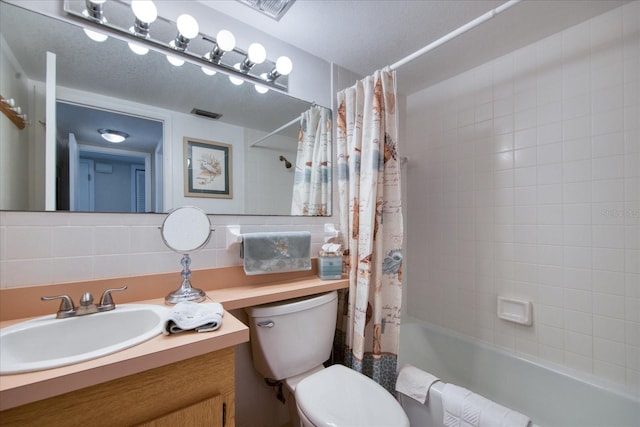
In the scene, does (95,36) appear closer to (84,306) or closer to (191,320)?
(84,306)

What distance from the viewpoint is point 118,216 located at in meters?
0.99

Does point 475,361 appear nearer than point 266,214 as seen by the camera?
No

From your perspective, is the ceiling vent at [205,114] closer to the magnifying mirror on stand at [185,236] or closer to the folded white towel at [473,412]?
the magnifying mirror on stand at [185,236]

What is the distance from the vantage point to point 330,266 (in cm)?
136

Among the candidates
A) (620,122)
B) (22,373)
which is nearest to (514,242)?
(620,122)

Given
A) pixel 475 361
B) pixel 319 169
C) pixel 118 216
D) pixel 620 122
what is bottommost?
pixel 475 361

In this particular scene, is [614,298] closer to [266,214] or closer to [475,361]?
[475,361]

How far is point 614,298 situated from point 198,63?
7.60ft

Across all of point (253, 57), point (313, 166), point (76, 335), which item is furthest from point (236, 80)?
point (76, 335)

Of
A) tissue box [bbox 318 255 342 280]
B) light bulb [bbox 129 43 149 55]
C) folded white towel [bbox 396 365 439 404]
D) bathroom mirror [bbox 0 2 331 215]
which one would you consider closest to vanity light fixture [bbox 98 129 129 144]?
bathroom mirror [bbox 0 2 331 215]

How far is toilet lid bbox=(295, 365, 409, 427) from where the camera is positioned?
0.88 m

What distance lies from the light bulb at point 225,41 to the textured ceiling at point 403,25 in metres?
0.19

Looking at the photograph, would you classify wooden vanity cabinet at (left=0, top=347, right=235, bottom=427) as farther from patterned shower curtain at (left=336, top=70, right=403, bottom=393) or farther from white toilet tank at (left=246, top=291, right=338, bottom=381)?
patterned shower curtain at (left=336, top=70, right=403, bottom=393)

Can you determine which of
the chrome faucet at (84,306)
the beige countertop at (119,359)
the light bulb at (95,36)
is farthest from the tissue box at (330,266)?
the light bulb at (95,36)
